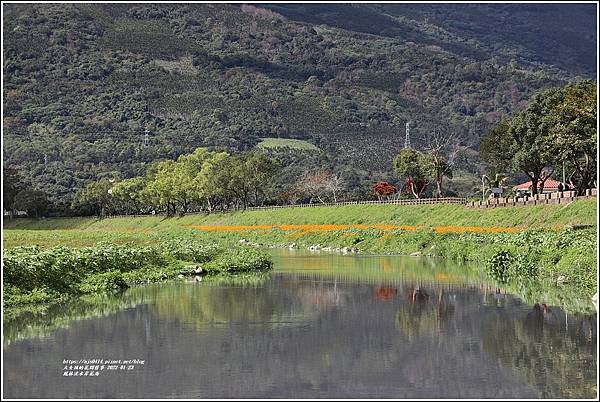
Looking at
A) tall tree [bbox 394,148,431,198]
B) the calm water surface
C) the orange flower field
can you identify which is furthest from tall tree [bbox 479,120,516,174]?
the calm water surface

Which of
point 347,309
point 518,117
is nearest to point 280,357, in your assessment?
point 347,309

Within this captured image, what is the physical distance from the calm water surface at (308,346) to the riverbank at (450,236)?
335 centimetres

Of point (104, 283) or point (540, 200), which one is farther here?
point (540, 200)

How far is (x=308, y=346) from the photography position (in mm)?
22219

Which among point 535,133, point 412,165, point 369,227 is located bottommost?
point 412,165

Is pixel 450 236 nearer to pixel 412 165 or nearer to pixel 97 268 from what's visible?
pixel 97 268

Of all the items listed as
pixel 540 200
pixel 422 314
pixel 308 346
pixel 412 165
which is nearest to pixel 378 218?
pixel 412 165

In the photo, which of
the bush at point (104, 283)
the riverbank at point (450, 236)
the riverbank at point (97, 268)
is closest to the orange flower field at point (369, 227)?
the riverbank at point (450, 236)

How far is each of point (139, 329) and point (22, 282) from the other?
22.0 ft

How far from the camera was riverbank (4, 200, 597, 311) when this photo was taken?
35125 millimetres

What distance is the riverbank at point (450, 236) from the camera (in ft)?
115

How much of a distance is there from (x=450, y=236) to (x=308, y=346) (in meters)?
37.5

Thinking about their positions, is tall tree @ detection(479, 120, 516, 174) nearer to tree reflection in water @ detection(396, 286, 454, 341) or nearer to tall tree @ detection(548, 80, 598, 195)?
tall tree @ detection(548, 80, 598, 195)

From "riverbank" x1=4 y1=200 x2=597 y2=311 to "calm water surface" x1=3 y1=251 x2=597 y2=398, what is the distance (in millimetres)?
3349
